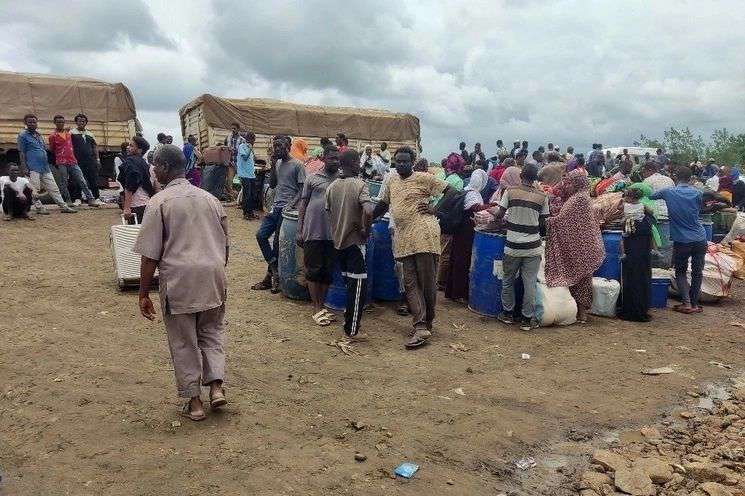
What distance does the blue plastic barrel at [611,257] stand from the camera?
688cm

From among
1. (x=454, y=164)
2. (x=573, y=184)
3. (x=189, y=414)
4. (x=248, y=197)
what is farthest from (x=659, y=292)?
(x=248, y=197)

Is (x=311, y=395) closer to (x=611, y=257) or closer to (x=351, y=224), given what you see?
(x=351, y=224)

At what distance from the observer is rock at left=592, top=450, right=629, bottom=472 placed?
3.44 m

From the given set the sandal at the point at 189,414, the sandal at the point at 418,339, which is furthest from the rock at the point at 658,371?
the sandal at the point at 189,414

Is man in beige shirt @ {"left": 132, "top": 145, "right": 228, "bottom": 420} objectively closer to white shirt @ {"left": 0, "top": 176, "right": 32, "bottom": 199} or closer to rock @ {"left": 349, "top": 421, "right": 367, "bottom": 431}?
rock @ {"left": 349, "top": 421, "right": 367, "bottom": 431}

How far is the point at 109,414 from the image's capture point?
3725mm

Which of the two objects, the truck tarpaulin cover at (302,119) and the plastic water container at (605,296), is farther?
the truck tarpaulin cover at (302,119)

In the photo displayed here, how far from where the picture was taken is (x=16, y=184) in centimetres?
1016

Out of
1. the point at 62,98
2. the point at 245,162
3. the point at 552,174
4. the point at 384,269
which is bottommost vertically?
the point at 384,269

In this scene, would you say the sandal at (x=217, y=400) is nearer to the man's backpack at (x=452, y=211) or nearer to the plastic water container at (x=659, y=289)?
the man's backpack at (x=452, y=211)

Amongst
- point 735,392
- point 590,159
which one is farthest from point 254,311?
point 590,159

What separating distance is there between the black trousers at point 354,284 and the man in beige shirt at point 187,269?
192 centimetres

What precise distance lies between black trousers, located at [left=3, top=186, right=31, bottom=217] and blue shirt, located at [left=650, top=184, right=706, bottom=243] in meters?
10.2

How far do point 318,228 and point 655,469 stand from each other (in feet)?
11.6
